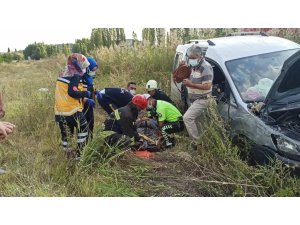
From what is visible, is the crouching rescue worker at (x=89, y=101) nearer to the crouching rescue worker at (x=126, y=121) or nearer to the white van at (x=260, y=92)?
the crouching rescue worker at (x=126, y=121)

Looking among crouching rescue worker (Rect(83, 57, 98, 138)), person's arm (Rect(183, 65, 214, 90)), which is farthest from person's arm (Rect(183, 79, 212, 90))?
crouching rescue worker (Rect(83, 57, 98, 138))

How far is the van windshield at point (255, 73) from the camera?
505 centimetres

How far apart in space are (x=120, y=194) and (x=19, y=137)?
363 cm

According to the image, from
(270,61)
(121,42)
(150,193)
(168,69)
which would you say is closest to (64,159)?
(150,193)

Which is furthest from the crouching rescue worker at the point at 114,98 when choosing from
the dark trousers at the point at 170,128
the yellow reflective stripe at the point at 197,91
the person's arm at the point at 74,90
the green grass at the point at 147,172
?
the person's arm at the point at 74,90

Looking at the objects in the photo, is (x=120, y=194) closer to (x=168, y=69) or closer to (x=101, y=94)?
(x=101, y=94)

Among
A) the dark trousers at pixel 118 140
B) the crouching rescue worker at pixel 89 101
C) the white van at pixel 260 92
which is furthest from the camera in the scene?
the crouching rescue worker at pixel 89 101

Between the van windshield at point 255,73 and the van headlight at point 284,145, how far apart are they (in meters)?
0.98

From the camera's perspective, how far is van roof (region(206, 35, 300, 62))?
577 cm

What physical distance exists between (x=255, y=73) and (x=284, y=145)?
1.75 meters

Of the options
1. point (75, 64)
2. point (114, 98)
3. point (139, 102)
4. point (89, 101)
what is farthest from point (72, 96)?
point (114, 98)

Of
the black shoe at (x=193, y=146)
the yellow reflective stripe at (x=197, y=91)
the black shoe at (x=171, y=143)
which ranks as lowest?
the black shoe at (x=171, y=143)

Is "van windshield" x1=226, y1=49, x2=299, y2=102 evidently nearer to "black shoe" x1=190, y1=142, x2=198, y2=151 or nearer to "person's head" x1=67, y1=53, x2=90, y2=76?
"black shoe" x1=190, y1=142, x2=198, y2=151

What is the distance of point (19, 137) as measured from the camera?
716cm
